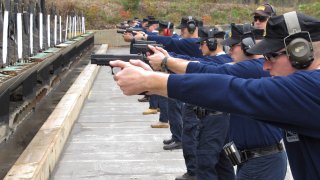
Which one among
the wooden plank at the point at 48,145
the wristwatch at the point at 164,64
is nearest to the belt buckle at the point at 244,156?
the wristwatch at the point at 164,64

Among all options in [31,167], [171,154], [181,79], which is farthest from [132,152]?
[181,79]

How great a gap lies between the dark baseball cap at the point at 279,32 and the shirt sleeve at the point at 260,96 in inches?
10.0

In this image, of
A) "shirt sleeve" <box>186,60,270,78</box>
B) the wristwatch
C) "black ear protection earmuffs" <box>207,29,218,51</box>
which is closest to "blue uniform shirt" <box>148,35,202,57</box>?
"black ear protection earmuffs" <box>207,29,218,51</box>

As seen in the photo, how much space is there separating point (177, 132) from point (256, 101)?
18.7 ft

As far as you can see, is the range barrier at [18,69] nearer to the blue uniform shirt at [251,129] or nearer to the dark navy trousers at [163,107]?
the dark navy trousers at [163,107]

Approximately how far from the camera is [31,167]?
18.0ft

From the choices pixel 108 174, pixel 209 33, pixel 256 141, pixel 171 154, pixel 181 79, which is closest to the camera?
pixel 181 79

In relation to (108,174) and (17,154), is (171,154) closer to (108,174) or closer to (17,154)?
(108,174)

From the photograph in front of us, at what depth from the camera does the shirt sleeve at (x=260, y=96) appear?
2084 millimetres

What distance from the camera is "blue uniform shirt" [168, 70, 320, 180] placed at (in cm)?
209

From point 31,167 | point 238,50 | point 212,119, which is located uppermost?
point 238,50

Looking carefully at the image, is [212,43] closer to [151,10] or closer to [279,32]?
[279,32]

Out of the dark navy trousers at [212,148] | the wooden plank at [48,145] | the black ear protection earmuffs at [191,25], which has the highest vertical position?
the black ear protection earmuffs at [191,25]

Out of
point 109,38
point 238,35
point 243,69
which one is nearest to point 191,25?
point 238,35
